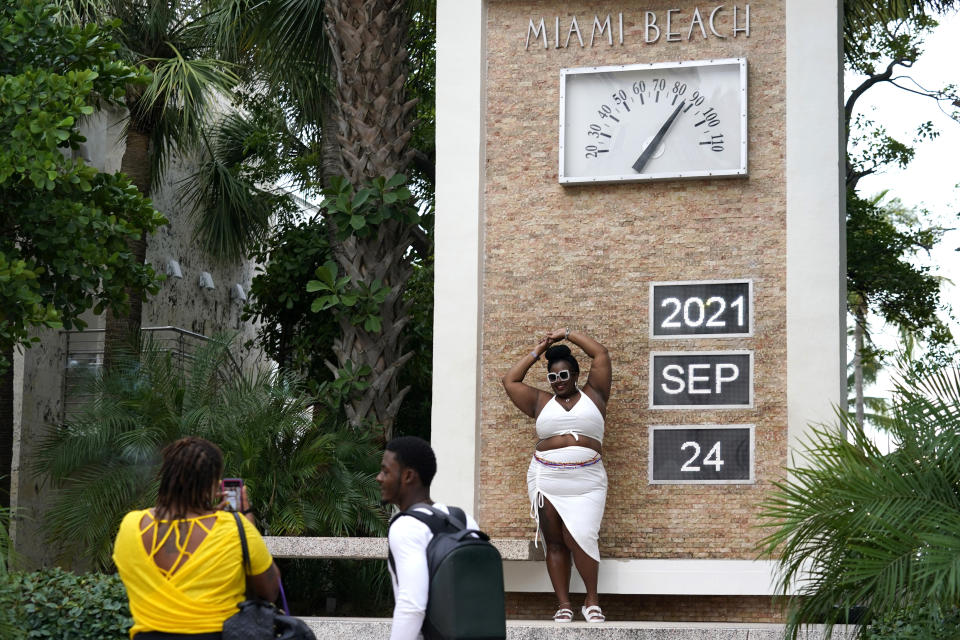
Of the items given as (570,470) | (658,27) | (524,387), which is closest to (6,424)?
(524,387)

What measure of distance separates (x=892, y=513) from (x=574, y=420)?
4.00 meters

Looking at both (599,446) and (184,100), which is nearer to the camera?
(599,446)

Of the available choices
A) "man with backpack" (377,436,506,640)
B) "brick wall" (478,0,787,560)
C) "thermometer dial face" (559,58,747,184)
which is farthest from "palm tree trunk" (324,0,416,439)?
"man with backpack" (377,436,506,640)

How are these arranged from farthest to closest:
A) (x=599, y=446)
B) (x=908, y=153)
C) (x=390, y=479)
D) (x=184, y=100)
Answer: (x=908, y=153)
(x=184, y=100)
(x=599, y=446)
(x=390, y=479)

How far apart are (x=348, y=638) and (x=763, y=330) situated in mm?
4300

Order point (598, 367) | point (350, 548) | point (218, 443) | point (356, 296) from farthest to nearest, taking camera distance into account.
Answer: point (356, 296) → point (218, 443) → point (350, 548) → point (598, 367)

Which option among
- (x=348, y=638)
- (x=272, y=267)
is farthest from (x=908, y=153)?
(x=348, y=638)

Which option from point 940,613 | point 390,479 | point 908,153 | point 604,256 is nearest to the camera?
point 390,479

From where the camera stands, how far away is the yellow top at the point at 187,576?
4691 mm

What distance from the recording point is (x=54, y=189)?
484 inches

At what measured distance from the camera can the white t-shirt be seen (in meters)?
4.80

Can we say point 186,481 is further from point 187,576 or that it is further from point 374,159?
point 374,159

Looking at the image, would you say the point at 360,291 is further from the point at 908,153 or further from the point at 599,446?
the point at 908,153

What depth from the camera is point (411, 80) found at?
20.8 metres
